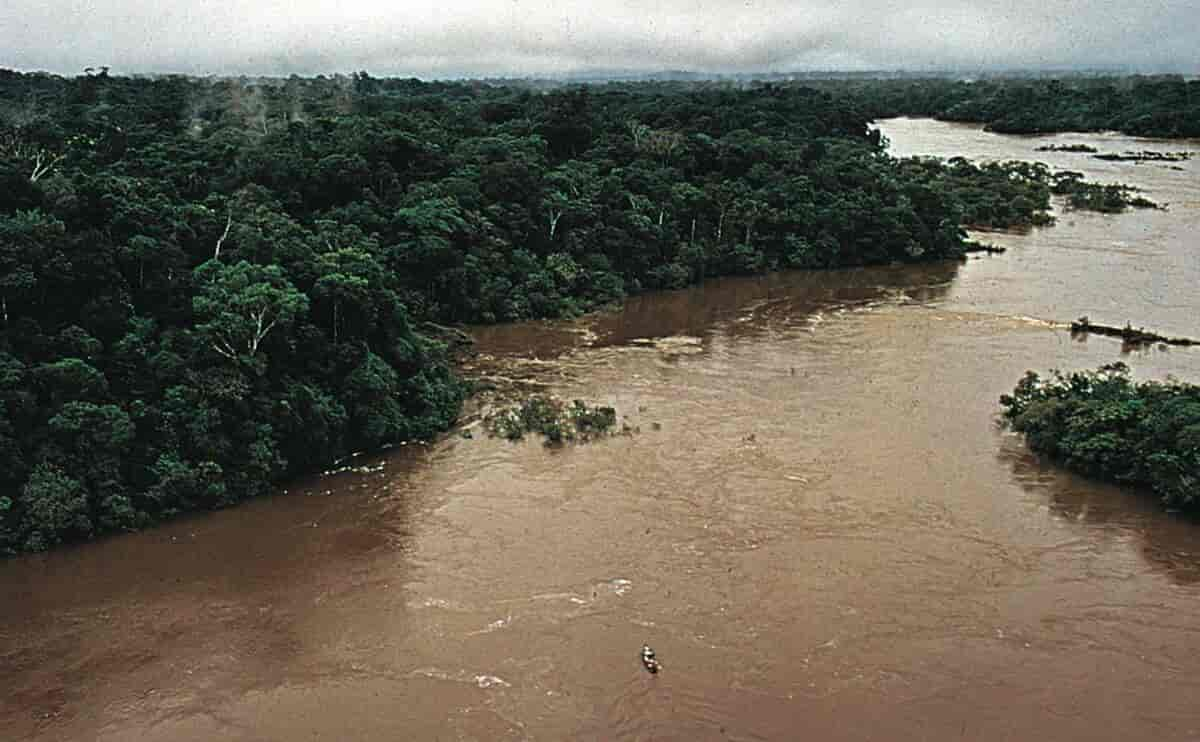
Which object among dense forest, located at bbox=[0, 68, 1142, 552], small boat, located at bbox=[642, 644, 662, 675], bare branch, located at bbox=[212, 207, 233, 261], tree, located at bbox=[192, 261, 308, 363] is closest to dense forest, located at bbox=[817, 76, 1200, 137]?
dense forest, located at bbox=[0, 68, 1142, 552]

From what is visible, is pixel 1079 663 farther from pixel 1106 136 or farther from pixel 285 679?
pixel 1106 136

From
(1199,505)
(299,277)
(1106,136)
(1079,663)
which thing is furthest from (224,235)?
(1106,136)

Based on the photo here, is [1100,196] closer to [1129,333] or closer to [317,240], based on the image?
[1129,333]

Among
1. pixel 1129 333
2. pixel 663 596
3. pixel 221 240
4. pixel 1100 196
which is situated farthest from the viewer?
pixel 1100 196

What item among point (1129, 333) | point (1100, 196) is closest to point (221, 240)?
point (1129, 333)

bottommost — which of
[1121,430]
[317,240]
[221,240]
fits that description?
[1121,430]

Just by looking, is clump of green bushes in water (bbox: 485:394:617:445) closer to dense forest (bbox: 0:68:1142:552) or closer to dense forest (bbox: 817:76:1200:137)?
dense forest (bbox: 0:68:1142:552)

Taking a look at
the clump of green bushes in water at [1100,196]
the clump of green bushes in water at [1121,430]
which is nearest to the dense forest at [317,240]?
the clump of green bushes in water at [1100,196]
